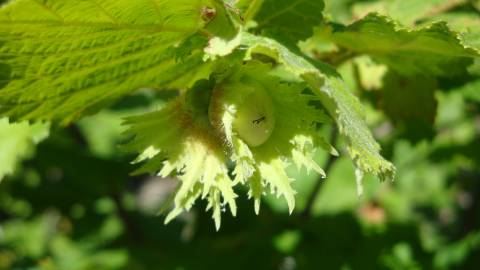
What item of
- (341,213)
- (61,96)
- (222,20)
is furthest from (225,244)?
(222,20)

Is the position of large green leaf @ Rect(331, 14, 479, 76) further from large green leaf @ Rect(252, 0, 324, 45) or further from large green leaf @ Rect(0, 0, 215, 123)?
large green leaf @ Rect(0, 0, 215, 123)

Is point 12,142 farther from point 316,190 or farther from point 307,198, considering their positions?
point 307,198

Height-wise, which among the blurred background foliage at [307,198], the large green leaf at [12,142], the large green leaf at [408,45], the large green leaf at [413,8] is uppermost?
the large green leaf at [408,45]

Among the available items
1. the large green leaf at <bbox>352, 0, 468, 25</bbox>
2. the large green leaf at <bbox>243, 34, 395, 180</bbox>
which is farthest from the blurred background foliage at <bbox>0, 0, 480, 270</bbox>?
the large green leaf at <bbox>243, 34, 395, 180</bbox>

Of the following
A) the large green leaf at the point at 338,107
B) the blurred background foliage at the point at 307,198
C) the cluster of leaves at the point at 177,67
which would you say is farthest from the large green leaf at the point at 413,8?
the large green leaf at the point at 338,107

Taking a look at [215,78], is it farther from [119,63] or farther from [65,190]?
[65,190]

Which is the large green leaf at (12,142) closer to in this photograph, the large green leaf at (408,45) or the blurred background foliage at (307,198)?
the blurred background foliage at (307,198)
